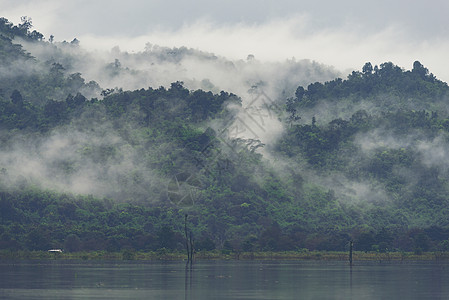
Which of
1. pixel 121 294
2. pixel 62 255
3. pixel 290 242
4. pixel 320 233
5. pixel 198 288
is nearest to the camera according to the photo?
pixel 121 294

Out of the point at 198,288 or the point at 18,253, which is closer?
the point at 198,288

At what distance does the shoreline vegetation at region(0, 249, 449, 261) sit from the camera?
17075 centimetres

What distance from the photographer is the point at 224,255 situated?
174875mm

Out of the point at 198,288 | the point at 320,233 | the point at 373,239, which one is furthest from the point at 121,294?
the point at 320,233

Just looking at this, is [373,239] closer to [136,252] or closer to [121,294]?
[136,252]

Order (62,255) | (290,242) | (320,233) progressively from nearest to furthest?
1. (62,255)
2. (290,242)
3. (320,233)

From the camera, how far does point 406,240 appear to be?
618 feet

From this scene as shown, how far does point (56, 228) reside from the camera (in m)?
194

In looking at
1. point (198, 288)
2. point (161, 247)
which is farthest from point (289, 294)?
point (161, 247)

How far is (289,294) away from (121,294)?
1476 cm

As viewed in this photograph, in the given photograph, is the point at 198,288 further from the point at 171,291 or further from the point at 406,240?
the point at 406,240

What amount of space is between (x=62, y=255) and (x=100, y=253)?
29.9 ft

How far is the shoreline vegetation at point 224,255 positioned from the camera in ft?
560

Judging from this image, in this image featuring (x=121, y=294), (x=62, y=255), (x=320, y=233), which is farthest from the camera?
(x=320, y=233)
